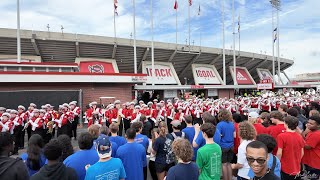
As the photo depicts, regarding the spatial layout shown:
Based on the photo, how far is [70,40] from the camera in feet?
96.7

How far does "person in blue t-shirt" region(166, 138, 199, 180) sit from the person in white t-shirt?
134 centimetres

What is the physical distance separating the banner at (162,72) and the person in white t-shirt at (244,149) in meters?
30.7

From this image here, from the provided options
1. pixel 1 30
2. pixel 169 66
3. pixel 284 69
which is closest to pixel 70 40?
pixel 1 30

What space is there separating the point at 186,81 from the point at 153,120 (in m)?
35.9

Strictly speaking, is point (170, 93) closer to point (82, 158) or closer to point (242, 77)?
point (82, 158)

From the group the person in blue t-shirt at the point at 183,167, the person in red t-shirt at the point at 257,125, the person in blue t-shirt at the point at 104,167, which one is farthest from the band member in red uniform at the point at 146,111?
the person in blue t-shirt at the point at 183,167

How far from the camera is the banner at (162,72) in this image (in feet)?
117

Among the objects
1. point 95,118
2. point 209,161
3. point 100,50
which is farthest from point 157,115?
point 100,50

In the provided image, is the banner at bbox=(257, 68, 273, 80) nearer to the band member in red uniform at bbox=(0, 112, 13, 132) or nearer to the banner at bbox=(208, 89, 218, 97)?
the banner at bbox=(208, 89, 218, 97)

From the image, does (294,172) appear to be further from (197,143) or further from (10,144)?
(10,144)

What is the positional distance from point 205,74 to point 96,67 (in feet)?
59.7

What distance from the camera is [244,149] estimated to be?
13.7 ft

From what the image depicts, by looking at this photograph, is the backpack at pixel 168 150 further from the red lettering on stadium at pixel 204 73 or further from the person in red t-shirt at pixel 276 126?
the red lettering on stadium at pixel 204 73

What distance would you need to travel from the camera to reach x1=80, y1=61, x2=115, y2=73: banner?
3166 centimetres
